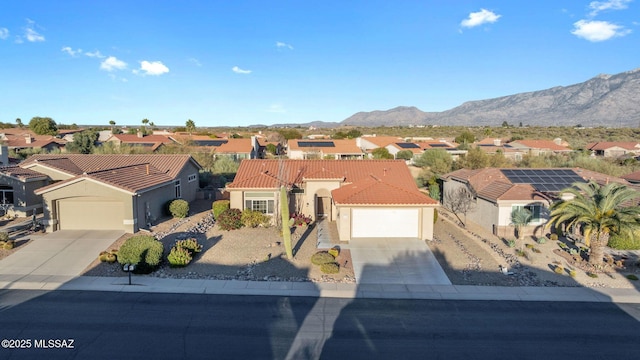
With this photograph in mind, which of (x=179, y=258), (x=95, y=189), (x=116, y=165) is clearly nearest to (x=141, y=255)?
(x=179, y=258)

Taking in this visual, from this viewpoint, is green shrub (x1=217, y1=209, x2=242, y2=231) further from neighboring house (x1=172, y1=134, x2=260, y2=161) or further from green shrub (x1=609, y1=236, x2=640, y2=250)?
neighboring house (x1=172, y1=134, x2=260, y2=161)

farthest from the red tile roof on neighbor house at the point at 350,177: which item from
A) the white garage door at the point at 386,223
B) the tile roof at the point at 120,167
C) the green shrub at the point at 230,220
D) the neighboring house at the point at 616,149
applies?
the neighboring house at the point at 616,149

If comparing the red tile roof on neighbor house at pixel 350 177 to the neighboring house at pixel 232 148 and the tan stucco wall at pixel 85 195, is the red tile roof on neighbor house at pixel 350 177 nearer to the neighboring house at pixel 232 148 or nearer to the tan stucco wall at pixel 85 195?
the tan stucco wall at pixel 85 195

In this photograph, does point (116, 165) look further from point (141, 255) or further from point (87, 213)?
point (141, 255)

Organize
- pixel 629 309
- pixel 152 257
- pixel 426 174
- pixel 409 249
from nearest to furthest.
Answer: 1. pixel 629 309
2. pixel 152 257
3. pixel 409 249
4. pixel 426 174

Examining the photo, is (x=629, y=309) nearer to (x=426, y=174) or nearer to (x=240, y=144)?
(x=426, y=174)

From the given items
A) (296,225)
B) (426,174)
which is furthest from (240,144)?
(296,225)
